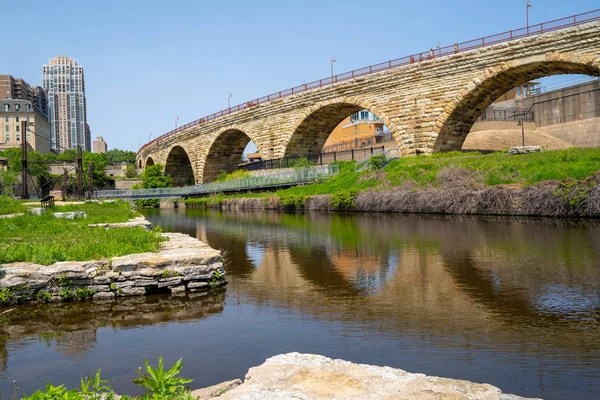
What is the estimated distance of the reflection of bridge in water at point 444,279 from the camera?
5.25 meters

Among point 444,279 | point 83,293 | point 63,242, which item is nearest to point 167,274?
point 83,293

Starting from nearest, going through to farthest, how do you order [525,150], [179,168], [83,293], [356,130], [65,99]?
[83,293] → [525,150] → [356,130] → [179,168] → [65,99]

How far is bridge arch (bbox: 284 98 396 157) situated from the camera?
1377 inches

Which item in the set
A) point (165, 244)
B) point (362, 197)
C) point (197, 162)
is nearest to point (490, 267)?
point (165, 244)

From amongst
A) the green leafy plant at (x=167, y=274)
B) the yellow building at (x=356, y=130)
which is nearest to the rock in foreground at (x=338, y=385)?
the green leafy plant at (x=167, y=274)

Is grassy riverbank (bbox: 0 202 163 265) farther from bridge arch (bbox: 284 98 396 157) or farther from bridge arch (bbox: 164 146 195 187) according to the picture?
bridge arch (bbox: 164 146 195 187)

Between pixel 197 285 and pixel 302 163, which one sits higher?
pixel 302 163

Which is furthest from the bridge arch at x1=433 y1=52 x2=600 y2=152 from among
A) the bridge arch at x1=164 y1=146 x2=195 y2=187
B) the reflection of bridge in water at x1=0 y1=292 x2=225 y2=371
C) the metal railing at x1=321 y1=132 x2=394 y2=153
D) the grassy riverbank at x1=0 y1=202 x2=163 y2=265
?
the bridge arch at x1=164 y1=146 x2=195 y2=187

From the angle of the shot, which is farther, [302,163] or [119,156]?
[119,156]

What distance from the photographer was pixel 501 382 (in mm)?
3752

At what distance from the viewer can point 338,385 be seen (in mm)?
3055

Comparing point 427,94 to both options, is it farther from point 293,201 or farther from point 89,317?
point 89,317

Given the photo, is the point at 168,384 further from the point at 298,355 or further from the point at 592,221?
the point at 592,221

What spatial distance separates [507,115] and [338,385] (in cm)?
4393
